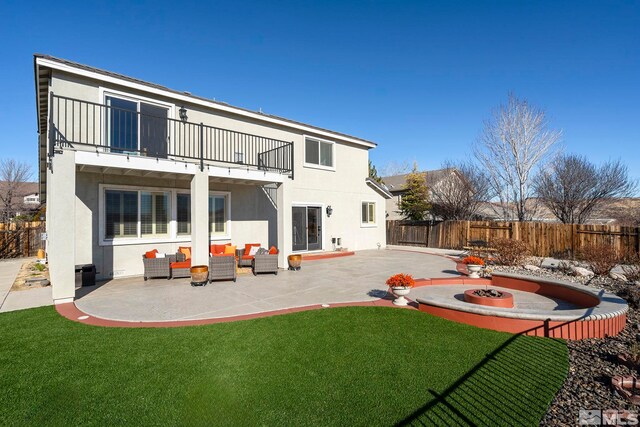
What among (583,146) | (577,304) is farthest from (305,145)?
(583,146)

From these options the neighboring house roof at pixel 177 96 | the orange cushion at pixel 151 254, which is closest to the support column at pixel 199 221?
the orange cushion at pixel 151 254

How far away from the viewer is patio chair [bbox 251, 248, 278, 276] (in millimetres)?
10539

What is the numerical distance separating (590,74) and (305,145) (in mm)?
14079

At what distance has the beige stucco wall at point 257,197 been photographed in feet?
31.1

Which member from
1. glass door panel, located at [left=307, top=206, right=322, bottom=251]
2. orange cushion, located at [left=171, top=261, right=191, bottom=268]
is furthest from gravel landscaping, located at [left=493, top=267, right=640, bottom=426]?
glass door panel, located at [left=307, top=206, right=322, bottom=251]

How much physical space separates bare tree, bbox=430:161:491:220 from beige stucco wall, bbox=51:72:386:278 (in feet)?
22.1

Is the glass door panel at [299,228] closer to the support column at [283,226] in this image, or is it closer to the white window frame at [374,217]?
the support column at [283,226]

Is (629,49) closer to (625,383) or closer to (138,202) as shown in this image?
(625,383)

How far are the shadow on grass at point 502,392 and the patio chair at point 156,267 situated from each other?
8626mm

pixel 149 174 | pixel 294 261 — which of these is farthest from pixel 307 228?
pixel 149 174

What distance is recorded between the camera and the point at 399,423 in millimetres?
2996

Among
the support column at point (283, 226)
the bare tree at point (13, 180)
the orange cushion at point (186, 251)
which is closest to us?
the orange cushion at point (186, 251)

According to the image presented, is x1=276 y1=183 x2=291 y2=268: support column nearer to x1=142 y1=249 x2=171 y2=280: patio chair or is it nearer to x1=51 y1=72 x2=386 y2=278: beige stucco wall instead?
x1=51 y1=72 x2=386 y2=278: beige stucco wall

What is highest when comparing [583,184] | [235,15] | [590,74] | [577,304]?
[235,15]
